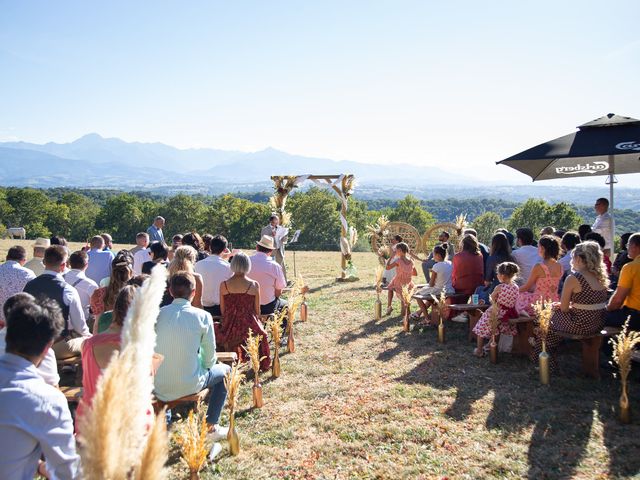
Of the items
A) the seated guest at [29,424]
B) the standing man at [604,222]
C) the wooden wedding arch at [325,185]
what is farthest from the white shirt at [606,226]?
the seated guest at [29,424]

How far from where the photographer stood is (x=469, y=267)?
8234 millimetres

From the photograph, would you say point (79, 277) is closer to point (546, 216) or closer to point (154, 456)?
point (154, 456)

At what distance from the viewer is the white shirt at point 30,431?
2121 mm

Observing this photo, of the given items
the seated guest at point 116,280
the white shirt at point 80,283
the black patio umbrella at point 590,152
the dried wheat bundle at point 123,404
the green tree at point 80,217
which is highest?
the black patio umbrella at point 590,152

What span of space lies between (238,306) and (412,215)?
66433 mm

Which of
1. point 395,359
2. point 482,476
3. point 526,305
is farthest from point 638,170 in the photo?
point 482,476

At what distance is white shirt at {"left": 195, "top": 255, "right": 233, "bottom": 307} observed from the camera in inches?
288

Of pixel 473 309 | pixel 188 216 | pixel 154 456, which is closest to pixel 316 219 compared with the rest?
pixel 188 216

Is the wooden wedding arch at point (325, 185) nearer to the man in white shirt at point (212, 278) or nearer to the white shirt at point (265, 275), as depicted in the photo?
the white shirt at point (265, 275)

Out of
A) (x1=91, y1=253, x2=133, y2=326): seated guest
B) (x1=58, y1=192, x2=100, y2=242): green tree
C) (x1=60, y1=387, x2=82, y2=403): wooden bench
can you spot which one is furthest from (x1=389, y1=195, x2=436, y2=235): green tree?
(x1=60, y1=387, x2=82, y2=403): wooden bench

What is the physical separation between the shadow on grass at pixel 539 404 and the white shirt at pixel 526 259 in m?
1.37

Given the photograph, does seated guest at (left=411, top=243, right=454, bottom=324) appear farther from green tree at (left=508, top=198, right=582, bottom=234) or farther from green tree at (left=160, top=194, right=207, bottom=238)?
green tree at (left=160, top=194, right=207, bottom=238)

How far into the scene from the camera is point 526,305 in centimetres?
691

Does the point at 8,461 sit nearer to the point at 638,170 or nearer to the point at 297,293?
the point at 297,293
